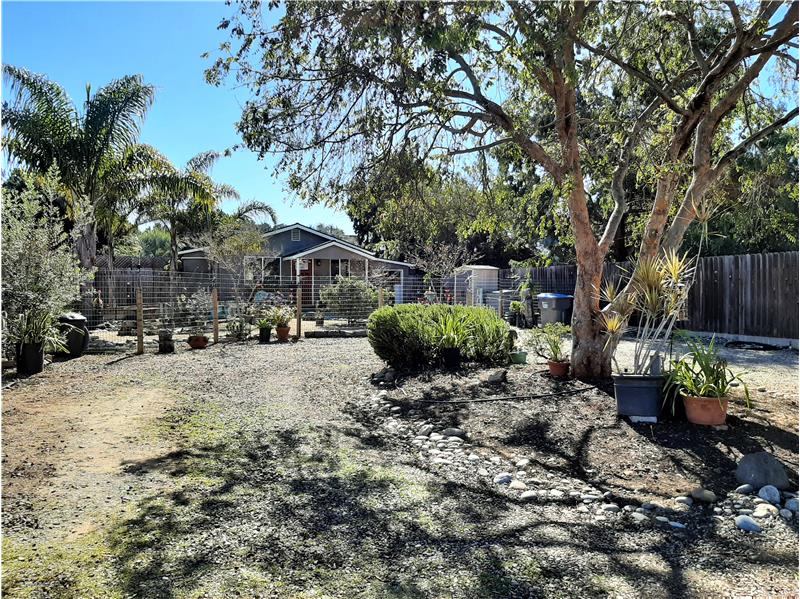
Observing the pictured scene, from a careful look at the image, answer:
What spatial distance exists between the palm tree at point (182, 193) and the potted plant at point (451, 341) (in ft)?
33.0

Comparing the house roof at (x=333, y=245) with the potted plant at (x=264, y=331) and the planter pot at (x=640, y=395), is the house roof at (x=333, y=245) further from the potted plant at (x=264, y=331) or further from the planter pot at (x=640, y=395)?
the planter pot at (x=640, y=395)

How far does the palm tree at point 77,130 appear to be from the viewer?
45.0ft

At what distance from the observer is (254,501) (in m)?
3.62

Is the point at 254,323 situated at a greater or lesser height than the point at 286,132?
lesser

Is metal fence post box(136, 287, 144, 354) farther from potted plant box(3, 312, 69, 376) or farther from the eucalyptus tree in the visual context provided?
the eucalyptus tree

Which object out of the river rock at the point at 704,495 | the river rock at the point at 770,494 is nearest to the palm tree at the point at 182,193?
the river rock at the point at 704,495

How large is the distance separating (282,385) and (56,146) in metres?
10.3

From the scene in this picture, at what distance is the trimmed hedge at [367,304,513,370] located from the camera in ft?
26.6

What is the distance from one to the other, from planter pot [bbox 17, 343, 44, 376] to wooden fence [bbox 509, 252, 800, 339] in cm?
1138

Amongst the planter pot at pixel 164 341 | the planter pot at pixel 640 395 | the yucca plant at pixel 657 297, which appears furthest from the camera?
the planter pot at pixel 164 341

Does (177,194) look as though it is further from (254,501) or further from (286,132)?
(254,501)

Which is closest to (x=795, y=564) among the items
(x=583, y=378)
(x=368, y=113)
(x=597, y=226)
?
(x=583, y=378)

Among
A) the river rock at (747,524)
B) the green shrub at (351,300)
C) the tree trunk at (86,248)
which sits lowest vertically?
the river rock at (747,524)

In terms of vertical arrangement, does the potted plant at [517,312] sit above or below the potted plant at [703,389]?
above
